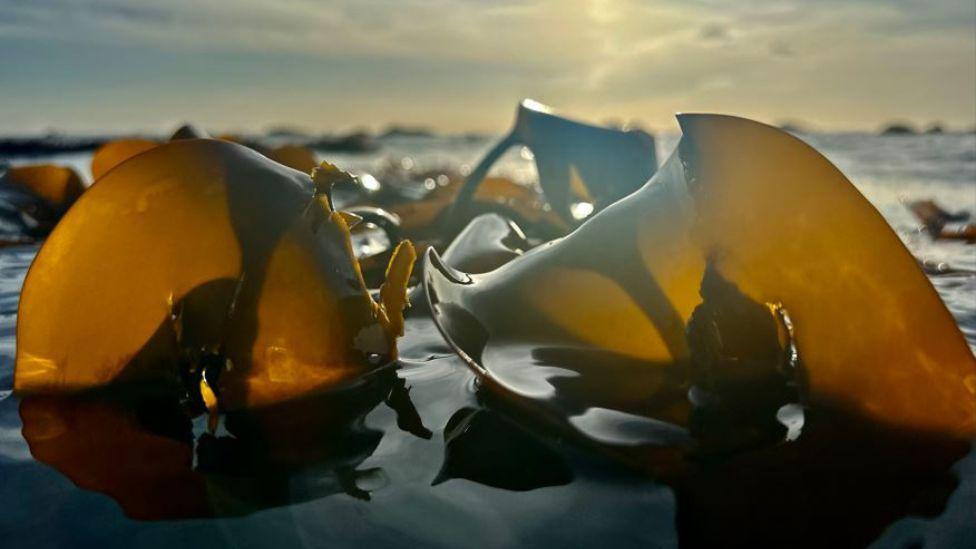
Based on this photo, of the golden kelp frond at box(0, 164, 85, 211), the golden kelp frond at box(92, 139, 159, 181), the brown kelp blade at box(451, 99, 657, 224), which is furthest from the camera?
the golden kelp frond at box(0, 164, 85, 211)

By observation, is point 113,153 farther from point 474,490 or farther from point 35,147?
point 35,147

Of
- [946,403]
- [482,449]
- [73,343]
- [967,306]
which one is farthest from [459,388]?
[967,306]

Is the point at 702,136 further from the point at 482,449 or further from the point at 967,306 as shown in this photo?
the point at 967,306

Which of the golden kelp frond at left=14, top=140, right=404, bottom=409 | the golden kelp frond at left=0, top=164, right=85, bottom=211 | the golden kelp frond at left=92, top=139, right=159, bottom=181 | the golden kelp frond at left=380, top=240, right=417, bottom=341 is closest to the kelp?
the golden kelp frond at left=0, top=164, right=85, bottom=211

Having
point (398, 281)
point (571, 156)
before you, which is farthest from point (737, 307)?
point (571, 156)

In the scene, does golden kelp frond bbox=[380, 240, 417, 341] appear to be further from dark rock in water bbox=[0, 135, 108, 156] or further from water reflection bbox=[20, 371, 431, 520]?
dark rock in water bbox=[0, 135, 108, 156]
